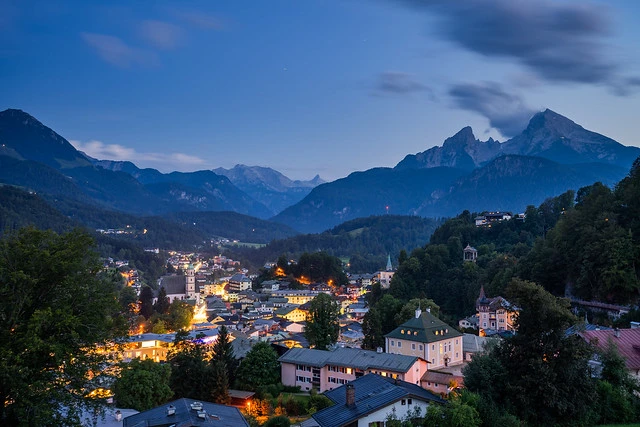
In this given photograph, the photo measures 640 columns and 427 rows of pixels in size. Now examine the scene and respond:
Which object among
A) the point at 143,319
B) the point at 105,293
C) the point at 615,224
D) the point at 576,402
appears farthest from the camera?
the point at 143,319

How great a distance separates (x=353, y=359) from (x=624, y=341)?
17.4 m

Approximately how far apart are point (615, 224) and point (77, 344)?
167ft

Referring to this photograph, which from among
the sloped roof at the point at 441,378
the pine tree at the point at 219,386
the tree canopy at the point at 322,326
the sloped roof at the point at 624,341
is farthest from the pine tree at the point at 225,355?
the sloped roof at the point at 624,341

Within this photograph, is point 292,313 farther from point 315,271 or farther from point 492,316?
point 492,316

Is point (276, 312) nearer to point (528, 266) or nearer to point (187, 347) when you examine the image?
point (528, 266)

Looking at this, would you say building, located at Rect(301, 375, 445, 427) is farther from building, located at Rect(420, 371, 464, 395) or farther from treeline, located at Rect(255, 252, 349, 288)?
treeline, located at Rect(255, 252, 349, 288)

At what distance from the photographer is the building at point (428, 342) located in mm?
45312

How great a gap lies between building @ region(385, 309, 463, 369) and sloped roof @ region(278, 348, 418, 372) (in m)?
5.60

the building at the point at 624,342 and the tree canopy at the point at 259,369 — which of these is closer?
the building at the point at 624,342

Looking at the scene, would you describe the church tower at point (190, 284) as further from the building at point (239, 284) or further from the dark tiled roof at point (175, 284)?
the building at point (239, 284)

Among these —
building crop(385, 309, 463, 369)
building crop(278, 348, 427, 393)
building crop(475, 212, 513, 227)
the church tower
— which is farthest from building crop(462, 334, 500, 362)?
the church tower

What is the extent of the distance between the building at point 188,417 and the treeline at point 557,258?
39480mm

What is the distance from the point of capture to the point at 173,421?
2253cm

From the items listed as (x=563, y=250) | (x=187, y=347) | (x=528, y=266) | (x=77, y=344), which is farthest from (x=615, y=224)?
(x=77, y=344)
